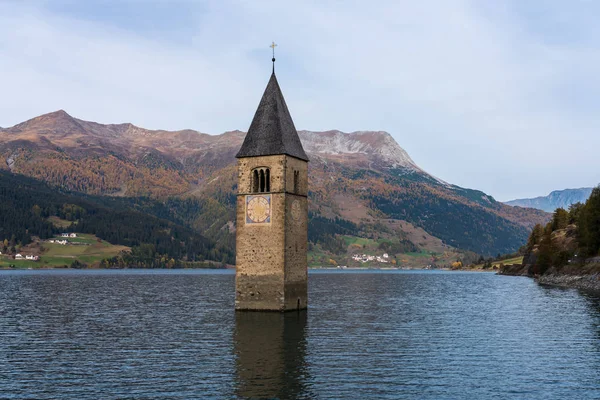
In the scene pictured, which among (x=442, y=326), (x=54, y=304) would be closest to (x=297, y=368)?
(x=442, y=326)

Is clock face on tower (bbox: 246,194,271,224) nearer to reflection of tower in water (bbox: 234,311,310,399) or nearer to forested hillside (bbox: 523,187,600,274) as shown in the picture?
reflection of tower in water (bbox: 234,311,310,399)

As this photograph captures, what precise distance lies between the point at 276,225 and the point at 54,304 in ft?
148

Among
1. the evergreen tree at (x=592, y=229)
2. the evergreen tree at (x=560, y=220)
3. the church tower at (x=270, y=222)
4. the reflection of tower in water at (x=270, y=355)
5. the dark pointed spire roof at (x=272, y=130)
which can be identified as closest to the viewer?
the reflection of tower in water at (x=270, y=355)

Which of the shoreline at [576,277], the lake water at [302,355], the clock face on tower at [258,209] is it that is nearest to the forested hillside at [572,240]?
the shoreline at [576,277]

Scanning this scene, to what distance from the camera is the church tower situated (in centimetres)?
6144

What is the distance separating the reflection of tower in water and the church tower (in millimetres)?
2370

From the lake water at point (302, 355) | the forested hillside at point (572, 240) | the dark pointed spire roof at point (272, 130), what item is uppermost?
the dark pointed spire roof at point (272, 130)

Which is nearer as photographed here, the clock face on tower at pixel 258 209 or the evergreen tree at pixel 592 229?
the clock face on tower at pixel 258 209

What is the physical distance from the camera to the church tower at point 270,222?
61438mm

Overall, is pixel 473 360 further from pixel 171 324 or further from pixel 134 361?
pixel 171 324

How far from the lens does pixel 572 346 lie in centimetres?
4656

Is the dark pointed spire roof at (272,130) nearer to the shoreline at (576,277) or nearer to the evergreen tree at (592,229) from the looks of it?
the shoreline at (576,277)

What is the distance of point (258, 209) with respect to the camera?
62.8 metres

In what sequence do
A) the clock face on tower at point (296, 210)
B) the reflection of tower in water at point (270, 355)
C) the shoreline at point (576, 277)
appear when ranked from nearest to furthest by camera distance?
the reflection of tower in water at point (270, 355) → the clock face on tower at point (296, 210) → the shoreline at point (576, 277)
